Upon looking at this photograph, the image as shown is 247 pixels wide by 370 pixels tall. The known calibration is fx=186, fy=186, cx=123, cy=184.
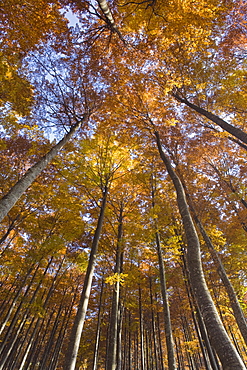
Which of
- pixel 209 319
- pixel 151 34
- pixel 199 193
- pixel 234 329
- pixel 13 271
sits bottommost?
pixel 209 319

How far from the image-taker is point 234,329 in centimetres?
1516

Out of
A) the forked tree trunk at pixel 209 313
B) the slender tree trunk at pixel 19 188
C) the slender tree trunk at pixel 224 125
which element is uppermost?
the slender tree trunk at pixel 224 125

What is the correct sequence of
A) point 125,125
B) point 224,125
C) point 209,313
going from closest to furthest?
point 209,313 → point 224,125 → point 125,125

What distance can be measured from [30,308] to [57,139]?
8.98m

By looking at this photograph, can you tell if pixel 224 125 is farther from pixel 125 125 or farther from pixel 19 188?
pixel 19 188

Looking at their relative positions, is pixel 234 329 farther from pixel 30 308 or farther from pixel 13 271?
pixel 13 271

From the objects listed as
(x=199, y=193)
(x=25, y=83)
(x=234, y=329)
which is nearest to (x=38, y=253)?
(x=25, y=83)

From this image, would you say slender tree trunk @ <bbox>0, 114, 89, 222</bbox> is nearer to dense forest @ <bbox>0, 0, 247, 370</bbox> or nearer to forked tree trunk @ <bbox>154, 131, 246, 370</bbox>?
dense forest @ <bbox>0, 0, 247, 370</bbox>

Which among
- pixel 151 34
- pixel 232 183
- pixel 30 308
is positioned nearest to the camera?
pixel 151 34

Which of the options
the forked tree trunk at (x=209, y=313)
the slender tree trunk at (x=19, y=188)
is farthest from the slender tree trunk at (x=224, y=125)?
the slender tree trunk at (x=19, y=188)

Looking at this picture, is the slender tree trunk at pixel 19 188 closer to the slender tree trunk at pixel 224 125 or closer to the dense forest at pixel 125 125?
the dense forest at pixel 125 125

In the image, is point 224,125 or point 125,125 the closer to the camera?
point 224,125

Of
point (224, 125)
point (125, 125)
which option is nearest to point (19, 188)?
point (125, 125)

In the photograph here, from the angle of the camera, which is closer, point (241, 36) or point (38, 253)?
point (241, 36)
